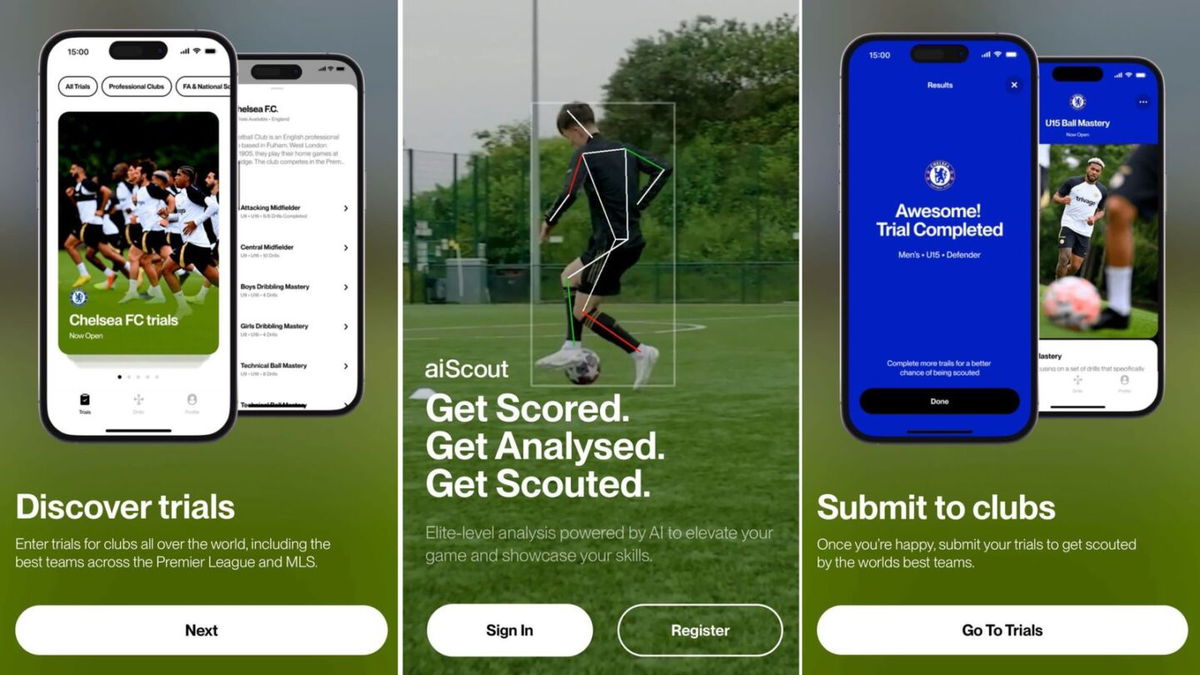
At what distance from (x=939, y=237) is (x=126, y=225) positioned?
2792 millimetres

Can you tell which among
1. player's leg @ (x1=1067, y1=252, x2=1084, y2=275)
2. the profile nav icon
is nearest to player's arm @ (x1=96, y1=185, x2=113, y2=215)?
the profile nav icon

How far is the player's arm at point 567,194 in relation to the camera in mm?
4844

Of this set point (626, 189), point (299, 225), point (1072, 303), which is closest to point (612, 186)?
point (626, 189)

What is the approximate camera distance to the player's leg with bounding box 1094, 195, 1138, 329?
4.66 meters

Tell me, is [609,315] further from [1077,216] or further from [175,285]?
[1077,216]

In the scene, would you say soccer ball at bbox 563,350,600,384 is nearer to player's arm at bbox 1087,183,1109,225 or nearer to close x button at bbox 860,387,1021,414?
close x button at bbox 860,387,1021,414

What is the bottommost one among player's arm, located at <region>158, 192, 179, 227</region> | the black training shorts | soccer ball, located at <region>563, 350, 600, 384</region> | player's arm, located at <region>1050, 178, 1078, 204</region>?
soccer ball, located at <region>563, 350, 600, 384</region>

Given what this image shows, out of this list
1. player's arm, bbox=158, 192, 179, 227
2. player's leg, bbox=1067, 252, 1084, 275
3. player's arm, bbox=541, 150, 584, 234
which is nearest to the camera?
player's arm, bbox=158, 192, 179, 227

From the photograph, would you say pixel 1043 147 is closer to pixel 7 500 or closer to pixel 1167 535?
pixel 1167 535

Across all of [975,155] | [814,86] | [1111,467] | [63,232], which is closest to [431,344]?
[63,232]

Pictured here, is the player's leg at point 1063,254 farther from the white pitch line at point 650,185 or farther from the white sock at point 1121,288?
the white pitch line at point 650,185

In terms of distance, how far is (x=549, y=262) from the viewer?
15.8 feet

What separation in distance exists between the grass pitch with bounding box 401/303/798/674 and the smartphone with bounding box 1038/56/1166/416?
96 cm

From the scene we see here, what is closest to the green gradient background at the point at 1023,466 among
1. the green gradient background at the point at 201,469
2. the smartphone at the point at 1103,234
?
the smartphone at the point at 1103,234
